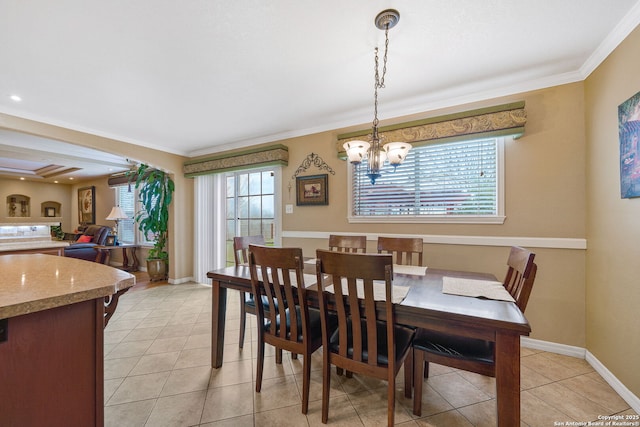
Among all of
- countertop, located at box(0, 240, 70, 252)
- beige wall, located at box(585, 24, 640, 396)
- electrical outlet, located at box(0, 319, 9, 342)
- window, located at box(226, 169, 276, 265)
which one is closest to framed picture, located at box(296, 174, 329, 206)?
window, located at box(226, 169, 276, 265)

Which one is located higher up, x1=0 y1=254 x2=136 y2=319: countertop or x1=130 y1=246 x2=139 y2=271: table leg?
x1=0 y1=254 x2=136 y2=319: countertop

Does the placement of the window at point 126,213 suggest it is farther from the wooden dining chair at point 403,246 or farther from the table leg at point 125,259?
the wooden dining chair at point 403,246

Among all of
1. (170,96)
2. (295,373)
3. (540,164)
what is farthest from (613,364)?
(170,96)

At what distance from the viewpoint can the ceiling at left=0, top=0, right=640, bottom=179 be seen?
60.5 inches

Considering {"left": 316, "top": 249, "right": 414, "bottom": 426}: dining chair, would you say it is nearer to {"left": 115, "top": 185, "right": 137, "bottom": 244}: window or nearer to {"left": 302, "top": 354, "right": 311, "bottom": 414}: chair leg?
{"left": 302, "top": 354, "right": 311, "bottom": 414}: chair leg

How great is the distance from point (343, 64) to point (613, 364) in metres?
2.96

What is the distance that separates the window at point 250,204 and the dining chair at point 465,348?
2.67 metres

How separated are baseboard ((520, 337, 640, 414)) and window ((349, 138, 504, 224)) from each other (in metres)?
1.14

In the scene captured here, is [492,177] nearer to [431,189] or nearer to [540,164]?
[540,164]

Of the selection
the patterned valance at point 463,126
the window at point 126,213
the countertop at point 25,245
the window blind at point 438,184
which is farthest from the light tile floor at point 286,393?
the window at point 126,213

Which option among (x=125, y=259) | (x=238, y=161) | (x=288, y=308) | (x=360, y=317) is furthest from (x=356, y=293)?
(x=125, y=259)

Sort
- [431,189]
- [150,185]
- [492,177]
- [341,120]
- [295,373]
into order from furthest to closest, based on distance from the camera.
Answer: [150,185] → [341,120] → [431,189] → [492,177] → [295,373]

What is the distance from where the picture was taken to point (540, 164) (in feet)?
7.36

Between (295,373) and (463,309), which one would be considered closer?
(463,309)
